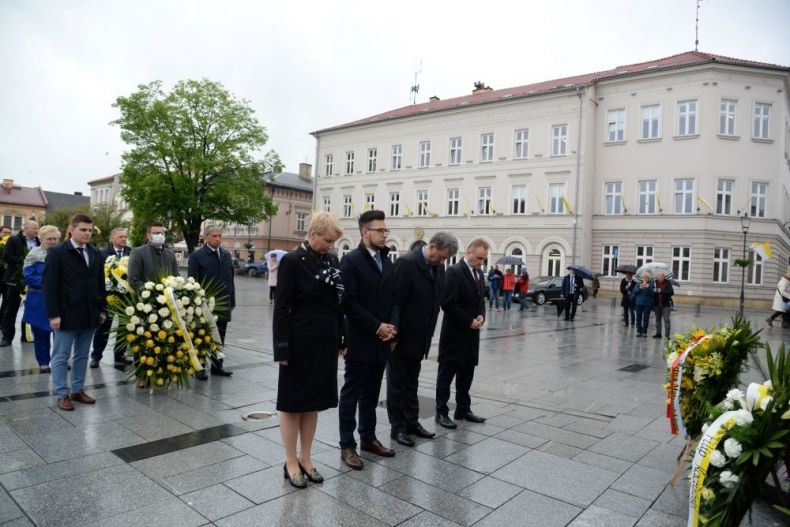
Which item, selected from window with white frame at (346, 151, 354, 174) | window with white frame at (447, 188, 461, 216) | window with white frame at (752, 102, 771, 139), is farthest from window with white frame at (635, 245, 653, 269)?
window with white frame at (346, 151, 354, 174)

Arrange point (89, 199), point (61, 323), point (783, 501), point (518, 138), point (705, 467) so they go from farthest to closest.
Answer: point (89, 199) → point (518, 138) → point (61, 323) → point (783, 501) → point (705, 467)

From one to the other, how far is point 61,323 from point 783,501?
241 inches

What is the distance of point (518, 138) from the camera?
3712cm

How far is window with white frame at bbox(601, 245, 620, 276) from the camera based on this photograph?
3419cm

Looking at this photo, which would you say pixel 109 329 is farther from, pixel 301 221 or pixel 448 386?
pixel 301 221

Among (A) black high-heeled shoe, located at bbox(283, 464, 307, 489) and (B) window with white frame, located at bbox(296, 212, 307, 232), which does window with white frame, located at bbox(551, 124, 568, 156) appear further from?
(B) window with white frame, located at bbox(296, 212, 307, 232)

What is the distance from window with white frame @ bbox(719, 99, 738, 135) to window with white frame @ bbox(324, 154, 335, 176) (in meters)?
29.4

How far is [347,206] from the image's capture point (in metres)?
47.1

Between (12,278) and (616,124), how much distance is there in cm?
3391

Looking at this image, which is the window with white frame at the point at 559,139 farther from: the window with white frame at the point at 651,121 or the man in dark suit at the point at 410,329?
the man in dark suit at the point at 410,329

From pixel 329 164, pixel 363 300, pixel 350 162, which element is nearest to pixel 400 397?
pixel 363 300

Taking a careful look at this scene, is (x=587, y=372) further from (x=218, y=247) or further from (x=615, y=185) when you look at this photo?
(x=615, y=185)

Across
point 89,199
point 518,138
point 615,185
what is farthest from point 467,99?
point 89,199

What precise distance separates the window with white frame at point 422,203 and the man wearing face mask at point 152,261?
35.0m
